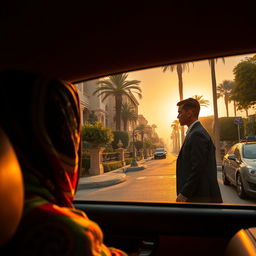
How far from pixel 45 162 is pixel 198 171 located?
6.10 feet

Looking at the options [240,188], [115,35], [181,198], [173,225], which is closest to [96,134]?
[240,188]

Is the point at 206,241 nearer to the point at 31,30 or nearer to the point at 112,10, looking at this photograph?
the point at 112,10

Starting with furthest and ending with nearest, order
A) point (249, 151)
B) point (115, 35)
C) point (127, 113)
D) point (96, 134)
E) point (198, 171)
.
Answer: point (127, 113)
point (96, 134)
point (249, 151)
point (198, 171)
point (115, 35)

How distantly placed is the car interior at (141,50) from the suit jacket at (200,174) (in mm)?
113

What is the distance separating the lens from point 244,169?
6977 mm

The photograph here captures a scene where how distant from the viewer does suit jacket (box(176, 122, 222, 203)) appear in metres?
2.51

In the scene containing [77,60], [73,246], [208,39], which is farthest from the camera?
[77,60]

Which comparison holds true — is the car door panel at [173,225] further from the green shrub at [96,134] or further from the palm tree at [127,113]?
the palm tree at [127,113]

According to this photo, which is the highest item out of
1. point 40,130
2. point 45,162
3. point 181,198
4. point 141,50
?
point 141,50

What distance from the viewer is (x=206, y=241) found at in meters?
2.22

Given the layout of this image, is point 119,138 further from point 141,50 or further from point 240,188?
point 141,50

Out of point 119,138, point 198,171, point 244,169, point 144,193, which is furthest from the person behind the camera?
point 119,138

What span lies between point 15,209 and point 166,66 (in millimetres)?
2259

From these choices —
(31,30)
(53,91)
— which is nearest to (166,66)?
(31,30)
